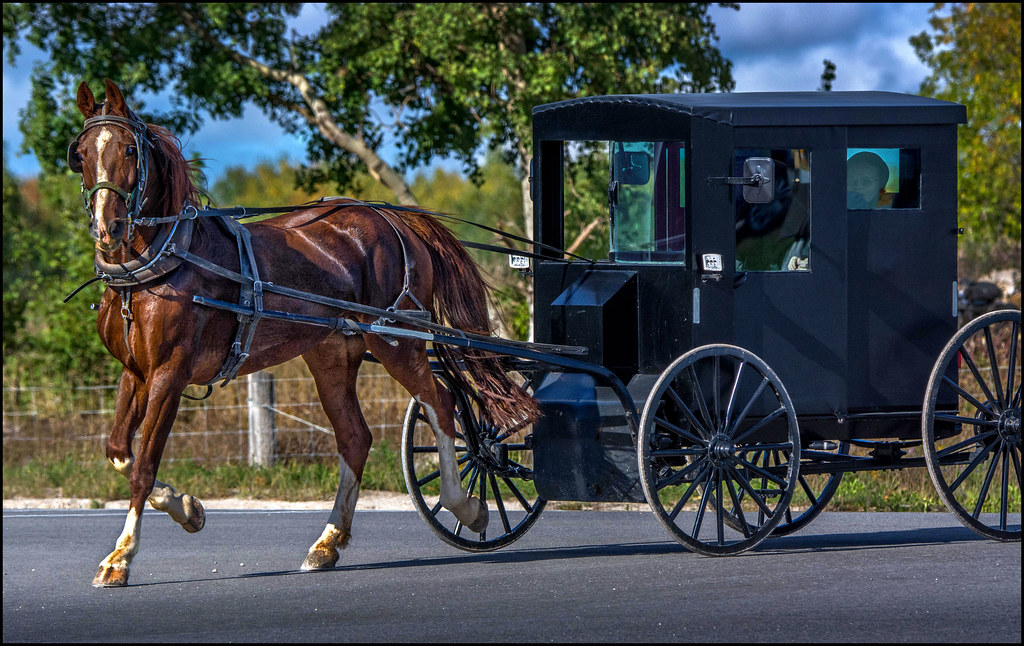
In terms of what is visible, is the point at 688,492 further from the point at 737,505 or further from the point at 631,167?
the point at 631,167

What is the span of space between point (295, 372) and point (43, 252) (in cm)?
419

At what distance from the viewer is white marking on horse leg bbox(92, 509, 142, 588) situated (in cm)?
613

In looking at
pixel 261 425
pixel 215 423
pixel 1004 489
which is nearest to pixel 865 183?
pixel 1004 489

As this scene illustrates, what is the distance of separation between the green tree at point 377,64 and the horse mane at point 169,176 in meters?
8.28

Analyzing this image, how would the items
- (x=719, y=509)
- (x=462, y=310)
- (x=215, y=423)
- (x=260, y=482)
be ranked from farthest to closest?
1. (x=215, y=423)
2. (x=260, y=482)
3. (x=462, y=310)
4. (x=719, y=509)

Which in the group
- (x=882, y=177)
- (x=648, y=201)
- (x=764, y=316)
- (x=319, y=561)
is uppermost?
(x=882, y=177)

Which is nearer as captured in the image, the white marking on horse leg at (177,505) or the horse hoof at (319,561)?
the white marking on horse leg at (177,505)

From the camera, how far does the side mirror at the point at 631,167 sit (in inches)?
293

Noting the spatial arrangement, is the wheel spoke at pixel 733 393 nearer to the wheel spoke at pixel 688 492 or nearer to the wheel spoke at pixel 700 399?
the wheel spoke at pixel 700 399

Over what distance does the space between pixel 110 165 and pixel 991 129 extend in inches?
827

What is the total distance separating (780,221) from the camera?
6.98 m

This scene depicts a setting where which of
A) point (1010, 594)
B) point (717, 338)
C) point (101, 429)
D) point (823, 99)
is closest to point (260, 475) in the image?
point (101, 429)

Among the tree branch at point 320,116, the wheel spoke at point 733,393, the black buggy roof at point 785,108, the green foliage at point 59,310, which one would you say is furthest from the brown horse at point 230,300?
the tree branch at point 320,116

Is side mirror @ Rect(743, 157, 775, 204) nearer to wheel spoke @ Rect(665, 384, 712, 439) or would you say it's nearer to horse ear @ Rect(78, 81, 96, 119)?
wheel spoke @ Rect(665, 384, 712, 439)
